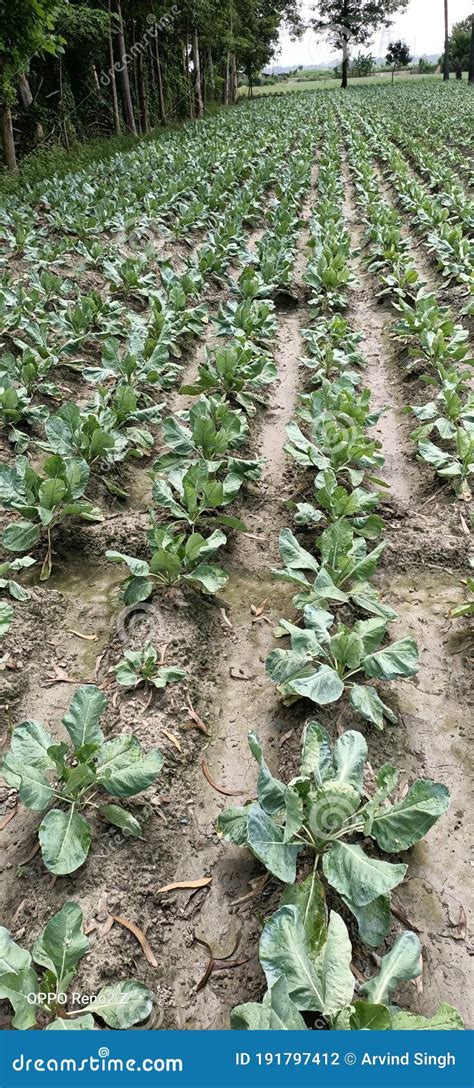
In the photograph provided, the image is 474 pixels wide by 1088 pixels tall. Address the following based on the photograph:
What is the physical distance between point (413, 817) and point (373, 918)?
0.98 feet

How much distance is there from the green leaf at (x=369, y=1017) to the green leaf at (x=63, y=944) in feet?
2.33

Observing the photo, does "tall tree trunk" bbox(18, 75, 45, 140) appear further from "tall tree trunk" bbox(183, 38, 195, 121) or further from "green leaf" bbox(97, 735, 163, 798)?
"green leaf" bbox(97, 735, 163, 798)

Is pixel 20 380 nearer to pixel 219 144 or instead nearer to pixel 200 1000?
pixel 200 1000

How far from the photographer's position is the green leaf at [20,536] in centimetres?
333

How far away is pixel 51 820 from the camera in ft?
6.74

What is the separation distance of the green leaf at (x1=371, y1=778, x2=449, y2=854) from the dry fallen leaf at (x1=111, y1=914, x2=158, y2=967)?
732 mm

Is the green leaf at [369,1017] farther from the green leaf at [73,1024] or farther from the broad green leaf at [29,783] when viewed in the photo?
the broad green leaf at [29,783]

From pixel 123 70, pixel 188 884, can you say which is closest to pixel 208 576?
pixel 188 884

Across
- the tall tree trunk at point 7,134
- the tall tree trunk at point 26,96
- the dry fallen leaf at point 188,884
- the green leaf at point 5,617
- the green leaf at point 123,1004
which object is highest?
the tall tree trunk at point 26,96

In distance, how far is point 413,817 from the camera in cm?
195

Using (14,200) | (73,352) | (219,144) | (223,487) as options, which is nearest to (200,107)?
(219,144)

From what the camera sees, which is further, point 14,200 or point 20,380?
point 14,200

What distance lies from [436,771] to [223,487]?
1.79m

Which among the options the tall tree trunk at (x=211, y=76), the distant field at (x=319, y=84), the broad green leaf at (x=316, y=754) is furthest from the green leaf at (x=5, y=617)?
the distant field at (x=319, y=84)
